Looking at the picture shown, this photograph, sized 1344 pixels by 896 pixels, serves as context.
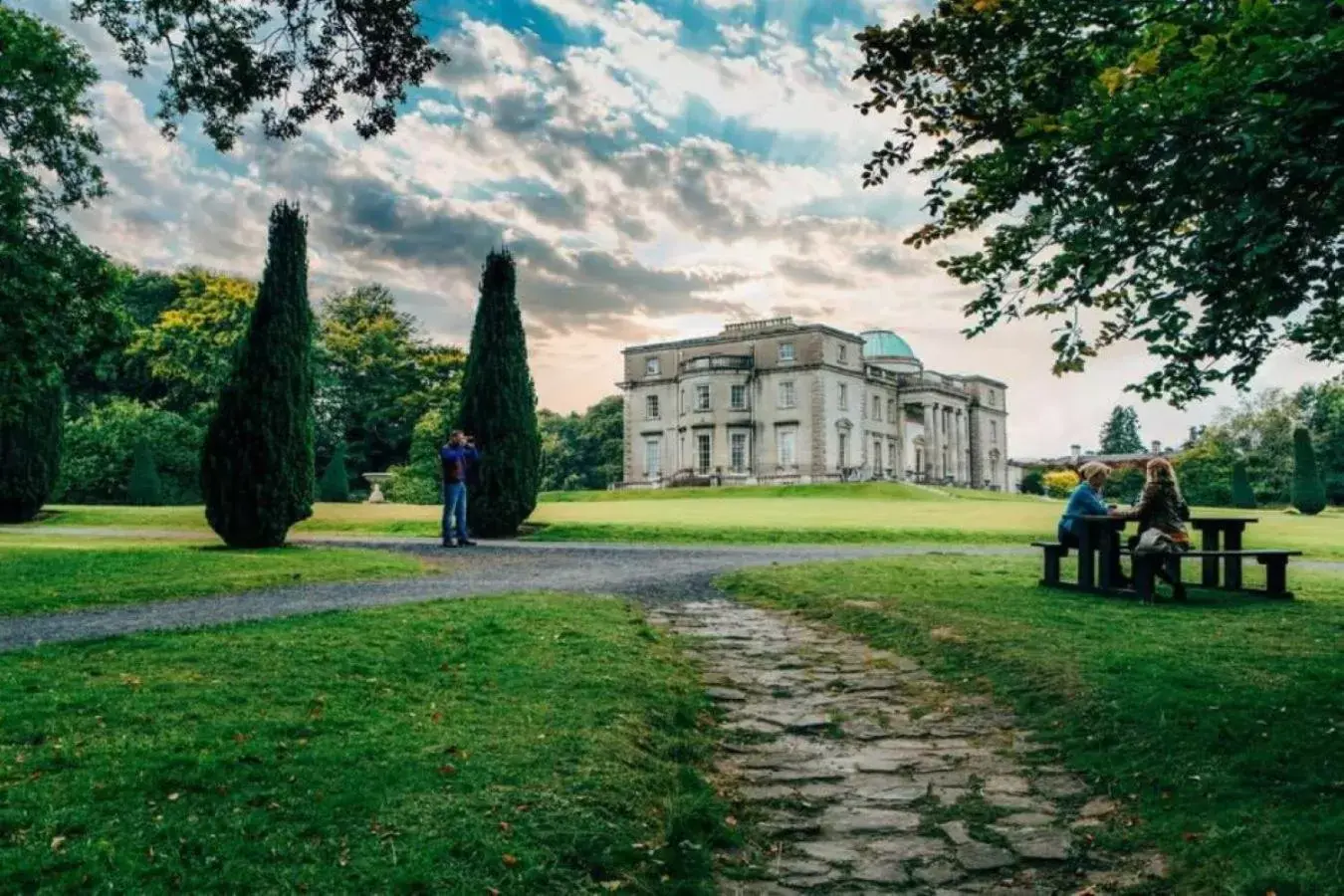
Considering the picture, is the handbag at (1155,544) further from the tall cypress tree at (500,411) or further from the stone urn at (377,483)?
the stone urn at (377,483)

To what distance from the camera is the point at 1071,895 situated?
12.7 ft

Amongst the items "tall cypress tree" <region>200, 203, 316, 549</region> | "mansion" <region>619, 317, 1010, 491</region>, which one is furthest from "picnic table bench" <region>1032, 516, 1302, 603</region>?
"mansion" <region>619, 317, 1010, 491</region>

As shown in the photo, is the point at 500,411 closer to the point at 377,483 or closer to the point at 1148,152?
the point at 1148,152

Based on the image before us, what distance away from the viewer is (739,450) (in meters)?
66.1

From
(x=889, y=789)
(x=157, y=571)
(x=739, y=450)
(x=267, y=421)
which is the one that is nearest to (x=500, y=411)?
(x=267, y=421)

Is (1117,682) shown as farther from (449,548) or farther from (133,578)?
(449,548)

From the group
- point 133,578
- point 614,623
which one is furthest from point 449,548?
point 614,623

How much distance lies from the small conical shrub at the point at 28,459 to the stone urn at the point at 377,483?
46.3 ft

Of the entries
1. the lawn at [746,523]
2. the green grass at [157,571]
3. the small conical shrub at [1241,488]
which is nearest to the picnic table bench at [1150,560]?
the green grass at [157,571]

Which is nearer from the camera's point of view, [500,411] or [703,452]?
[500,411]

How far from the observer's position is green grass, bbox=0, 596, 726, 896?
3.62m

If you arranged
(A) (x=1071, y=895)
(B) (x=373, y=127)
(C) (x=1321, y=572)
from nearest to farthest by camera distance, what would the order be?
(A) (x=1071, y=895), (B) (x=373, y=127), (C) (x=1321, y=572)

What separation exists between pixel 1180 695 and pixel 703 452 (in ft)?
198

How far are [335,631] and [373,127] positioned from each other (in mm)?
4396
